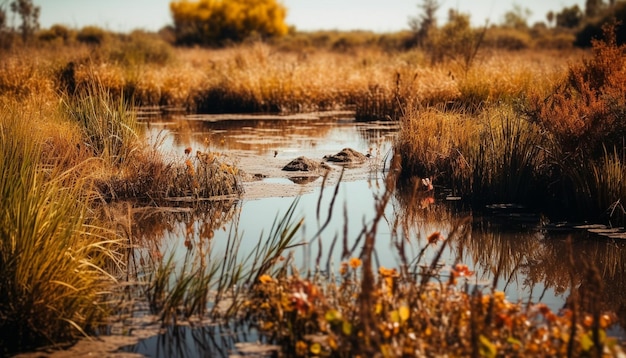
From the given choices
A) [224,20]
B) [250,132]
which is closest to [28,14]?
[224,20]

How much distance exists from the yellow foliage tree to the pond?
4061cm

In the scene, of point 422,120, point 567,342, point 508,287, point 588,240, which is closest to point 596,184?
point 588,240

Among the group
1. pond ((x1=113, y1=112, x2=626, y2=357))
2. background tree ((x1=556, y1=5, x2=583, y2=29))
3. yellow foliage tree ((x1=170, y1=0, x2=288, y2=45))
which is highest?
background tree ((x1=556, y1=5, x2=583, y2=29))

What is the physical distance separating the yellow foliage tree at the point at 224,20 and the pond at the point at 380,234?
40610mm

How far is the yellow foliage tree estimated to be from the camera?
52812 millimetres

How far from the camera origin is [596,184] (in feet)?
26.8

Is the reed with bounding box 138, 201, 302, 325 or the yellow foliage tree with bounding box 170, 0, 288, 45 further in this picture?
the yellow foliage tree with bounding box 170, 0, 288, 45

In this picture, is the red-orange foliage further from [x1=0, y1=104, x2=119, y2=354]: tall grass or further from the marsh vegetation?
[x1=0, y1=104, x2=119, y2=354]: tall grass

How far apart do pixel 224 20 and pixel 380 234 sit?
4680 centimetres

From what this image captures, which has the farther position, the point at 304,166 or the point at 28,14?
the point at 28,14

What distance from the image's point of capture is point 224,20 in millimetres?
53000

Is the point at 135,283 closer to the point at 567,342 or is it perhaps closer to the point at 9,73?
the point at 567,342

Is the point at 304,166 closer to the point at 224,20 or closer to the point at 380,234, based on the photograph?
the point at 380,234

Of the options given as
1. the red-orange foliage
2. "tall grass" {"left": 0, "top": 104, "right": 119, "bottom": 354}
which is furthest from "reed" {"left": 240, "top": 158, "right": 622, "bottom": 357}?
the red-orange foliage
